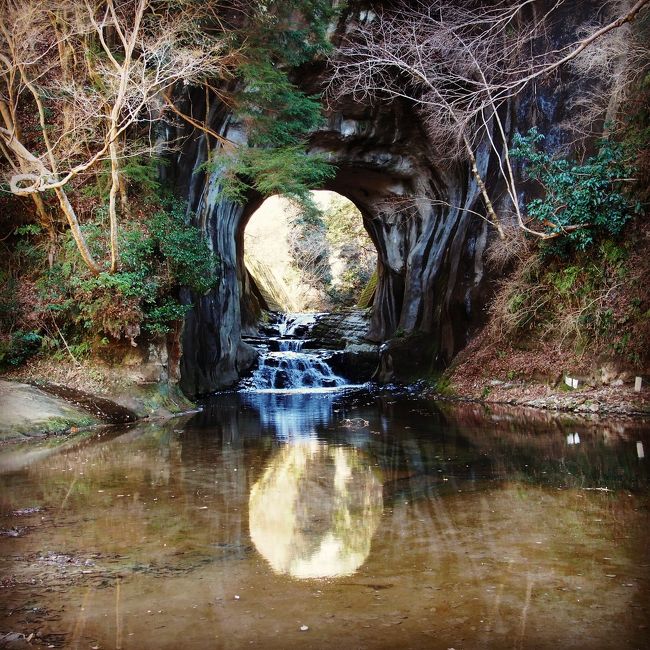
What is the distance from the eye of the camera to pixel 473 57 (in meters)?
12.4

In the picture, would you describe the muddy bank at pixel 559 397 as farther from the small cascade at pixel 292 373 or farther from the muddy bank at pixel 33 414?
the muddy bank at pixel 33 414

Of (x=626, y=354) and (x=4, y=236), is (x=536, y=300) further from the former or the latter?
(x=4, y=236)

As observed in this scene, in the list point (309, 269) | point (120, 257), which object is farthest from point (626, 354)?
point (309, 269)

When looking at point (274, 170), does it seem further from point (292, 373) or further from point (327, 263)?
point (327, 263)

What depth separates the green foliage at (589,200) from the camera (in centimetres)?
1227

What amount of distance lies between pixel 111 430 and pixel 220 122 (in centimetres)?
1033

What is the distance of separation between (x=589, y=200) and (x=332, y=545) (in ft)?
34.2

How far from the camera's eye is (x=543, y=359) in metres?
13.3

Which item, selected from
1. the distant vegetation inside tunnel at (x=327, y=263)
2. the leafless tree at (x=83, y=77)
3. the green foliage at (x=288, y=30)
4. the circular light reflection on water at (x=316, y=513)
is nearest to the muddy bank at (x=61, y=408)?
the leafless tree at (x=83, y=77)

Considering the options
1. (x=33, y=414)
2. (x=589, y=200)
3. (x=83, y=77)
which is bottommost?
(x=33, y=414)

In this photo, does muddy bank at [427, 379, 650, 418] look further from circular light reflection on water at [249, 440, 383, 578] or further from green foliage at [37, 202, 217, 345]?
green foliage at [37, 202, 217, 345]

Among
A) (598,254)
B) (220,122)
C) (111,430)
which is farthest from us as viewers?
(220,122)

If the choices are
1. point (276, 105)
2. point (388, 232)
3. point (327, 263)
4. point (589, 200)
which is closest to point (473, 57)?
point (589, 200)

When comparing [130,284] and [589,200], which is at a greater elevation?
[589,200]
